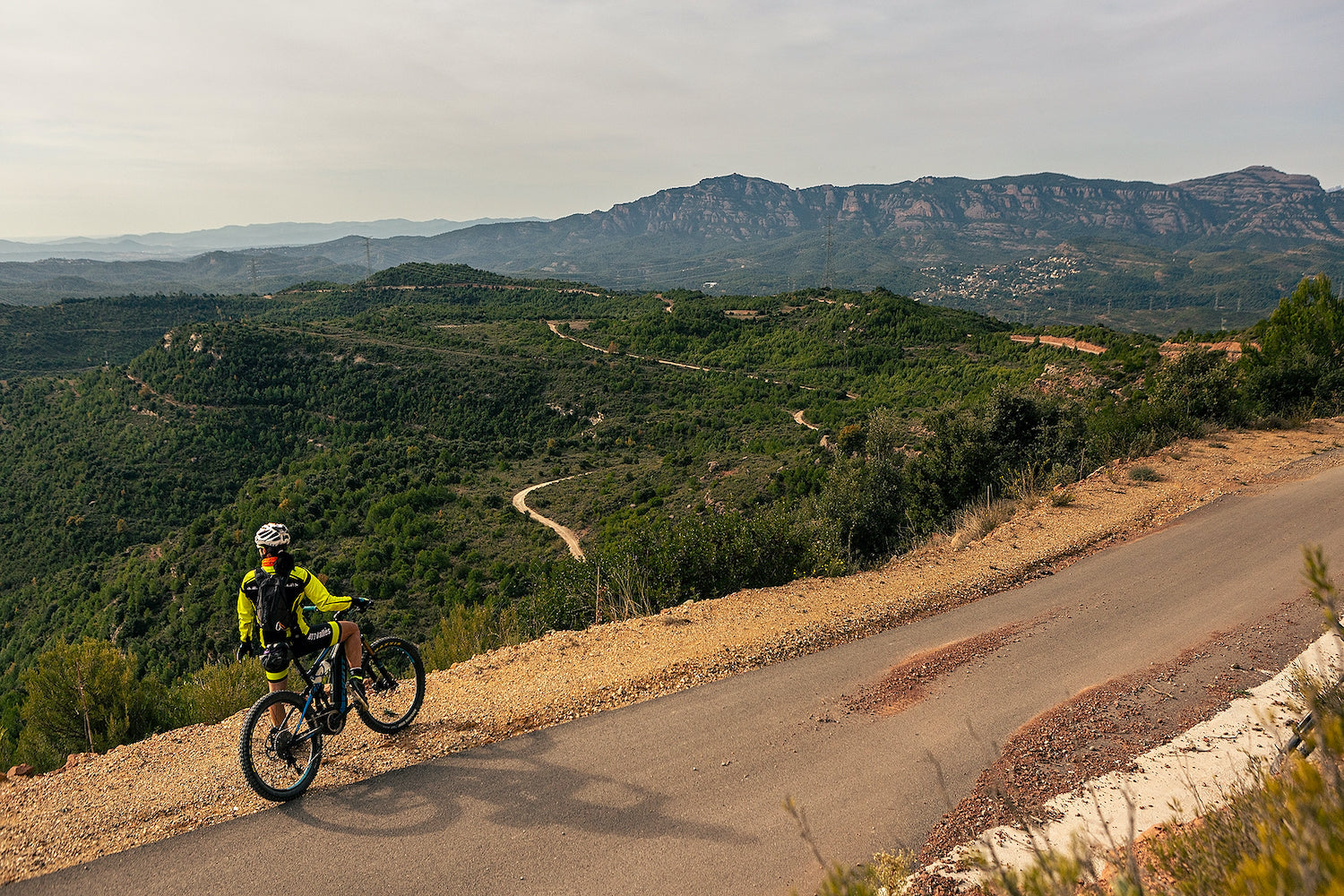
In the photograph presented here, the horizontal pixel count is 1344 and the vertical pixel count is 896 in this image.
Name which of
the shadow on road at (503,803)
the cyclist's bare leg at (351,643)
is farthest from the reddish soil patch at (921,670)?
the cyclist's bare leg at (351,643)

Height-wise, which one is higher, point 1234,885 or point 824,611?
point 1234,885

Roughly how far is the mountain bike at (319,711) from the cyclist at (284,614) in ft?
0.41

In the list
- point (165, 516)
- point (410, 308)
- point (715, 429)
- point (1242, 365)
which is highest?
point (410, 308)

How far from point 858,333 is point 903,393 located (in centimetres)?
2130

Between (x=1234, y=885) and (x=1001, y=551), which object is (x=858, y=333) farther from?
(x=1234, y=885)

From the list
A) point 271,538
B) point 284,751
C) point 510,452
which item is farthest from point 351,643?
point 510,452

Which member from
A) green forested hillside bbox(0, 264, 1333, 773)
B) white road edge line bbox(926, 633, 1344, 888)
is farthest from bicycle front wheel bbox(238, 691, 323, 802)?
white road edge line bbox(926, 633, 1344, 888)

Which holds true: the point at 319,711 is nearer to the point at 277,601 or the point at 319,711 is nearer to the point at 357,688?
the point at 357,688

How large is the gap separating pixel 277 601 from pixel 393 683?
139cm

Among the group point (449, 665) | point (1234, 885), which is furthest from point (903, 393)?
point (1234, 885)

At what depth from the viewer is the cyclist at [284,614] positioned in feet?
18.8

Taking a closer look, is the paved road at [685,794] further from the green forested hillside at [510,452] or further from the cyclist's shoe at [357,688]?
the green forested hillside at [510,452]

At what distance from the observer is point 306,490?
38562 millimetres

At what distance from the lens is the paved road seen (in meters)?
4.53
